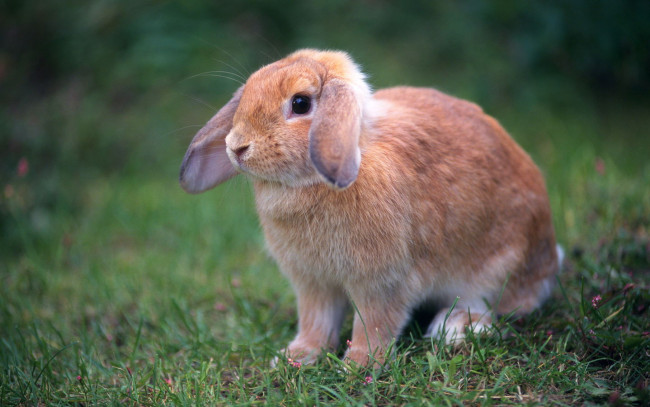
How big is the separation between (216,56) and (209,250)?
2878 millimetres

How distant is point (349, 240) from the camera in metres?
2.53

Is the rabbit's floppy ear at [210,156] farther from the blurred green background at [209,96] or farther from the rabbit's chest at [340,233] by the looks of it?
the blurred green background at [209,96]

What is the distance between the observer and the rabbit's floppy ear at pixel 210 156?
2787 mm

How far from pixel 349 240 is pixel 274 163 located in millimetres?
454

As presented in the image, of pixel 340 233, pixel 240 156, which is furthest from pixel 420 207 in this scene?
pixel 240 156

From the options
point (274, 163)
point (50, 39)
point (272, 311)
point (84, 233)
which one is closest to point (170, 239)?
point (84, 233)


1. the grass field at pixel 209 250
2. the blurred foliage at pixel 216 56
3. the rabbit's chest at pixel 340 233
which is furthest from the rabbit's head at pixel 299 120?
the blurred foliage at pixel 216 56

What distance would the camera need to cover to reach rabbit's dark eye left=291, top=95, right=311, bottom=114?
2473 millimetres

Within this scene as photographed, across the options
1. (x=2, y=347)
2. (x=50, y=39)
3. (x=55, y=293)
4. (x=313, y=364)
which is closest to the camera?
(x=313, y=364)

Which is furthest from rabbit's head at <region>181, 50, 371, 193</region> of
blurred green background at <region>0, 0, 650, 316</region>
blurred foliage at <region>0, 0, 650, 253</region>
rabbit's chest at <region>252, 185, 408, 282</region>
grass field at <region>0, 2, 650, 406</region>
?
blurred foliage at <region>0, 0, 650, 253</region>

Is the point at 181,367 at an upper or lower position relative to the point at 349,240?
lower

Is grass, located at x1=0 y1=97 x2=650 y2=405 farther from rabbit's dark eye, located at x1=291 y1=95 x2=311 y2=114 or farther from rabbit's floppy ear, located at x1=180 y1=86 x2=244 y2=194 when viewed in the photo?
rabbit's dark eye, located at x1=291 y1=95 x2=311 y2=114

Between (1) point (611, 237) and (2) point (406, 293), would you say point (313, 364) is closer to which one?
(2) point (406, 293)

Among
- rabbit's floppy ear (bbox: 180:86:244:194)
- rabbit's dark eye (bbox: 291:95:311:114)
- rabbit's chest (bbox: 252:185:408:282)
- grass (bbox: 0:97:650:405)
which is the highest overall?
rabbit's dark eye (bbox: 291:95:311:114)
